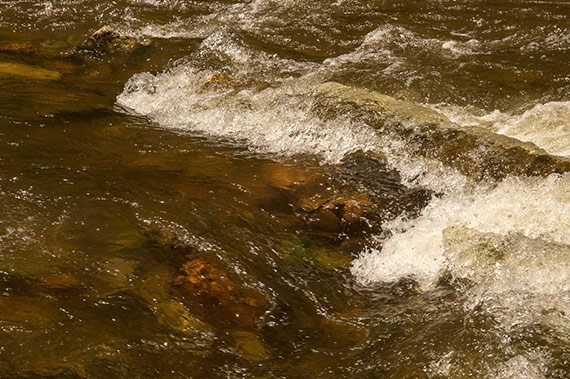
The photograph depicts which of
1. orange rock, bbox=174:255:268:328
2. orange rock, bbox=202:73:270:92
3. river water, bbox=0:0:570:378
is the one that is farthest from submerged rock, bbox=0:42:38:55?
orange rock, bbox=174:255:268:328

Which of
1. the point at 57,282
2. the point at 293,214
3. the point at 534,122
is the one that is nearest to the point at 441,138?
the point at 534,122

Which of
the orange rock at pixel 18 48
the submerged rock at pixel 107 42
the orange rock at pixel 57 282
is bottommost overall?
the orange rock at pixel 57 282

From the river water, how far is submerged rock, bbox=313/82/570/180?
0.06 ft

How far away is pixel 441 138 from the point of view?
4.60m

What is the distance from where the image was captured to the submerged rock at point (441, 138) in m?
4.17

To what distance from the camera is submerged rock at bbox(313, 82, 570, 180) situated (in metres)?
4.17

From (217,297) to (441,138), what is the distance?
2.24 m

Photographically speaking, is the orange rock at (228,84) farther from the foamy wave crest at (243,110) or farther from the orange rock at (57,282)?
the orange rock at (57,282)

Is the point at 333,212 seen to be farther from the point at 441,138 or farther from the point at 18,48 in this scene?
the point at 18,48

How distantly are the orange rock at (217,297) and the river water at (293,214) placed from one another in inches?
0.4

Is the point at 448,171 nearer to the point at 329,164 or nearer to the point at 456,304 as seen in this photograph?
the point at 329,164

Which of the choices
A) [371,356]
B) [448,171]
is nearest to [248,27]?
[448,171]

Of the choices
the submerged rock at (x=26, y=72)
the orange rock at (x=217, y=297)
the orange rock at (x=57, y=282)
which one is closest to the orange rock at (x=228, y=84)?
the submerged rock at (x=26, y=72)

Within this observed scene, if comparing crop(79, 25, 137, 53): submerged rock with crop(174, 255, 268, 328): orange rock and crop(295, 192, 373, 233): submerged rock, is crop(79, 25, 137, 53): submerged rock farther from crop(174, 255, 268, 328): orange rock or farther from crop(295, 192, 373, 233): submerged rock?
crop(174, 255, 268, 328): orange rock
